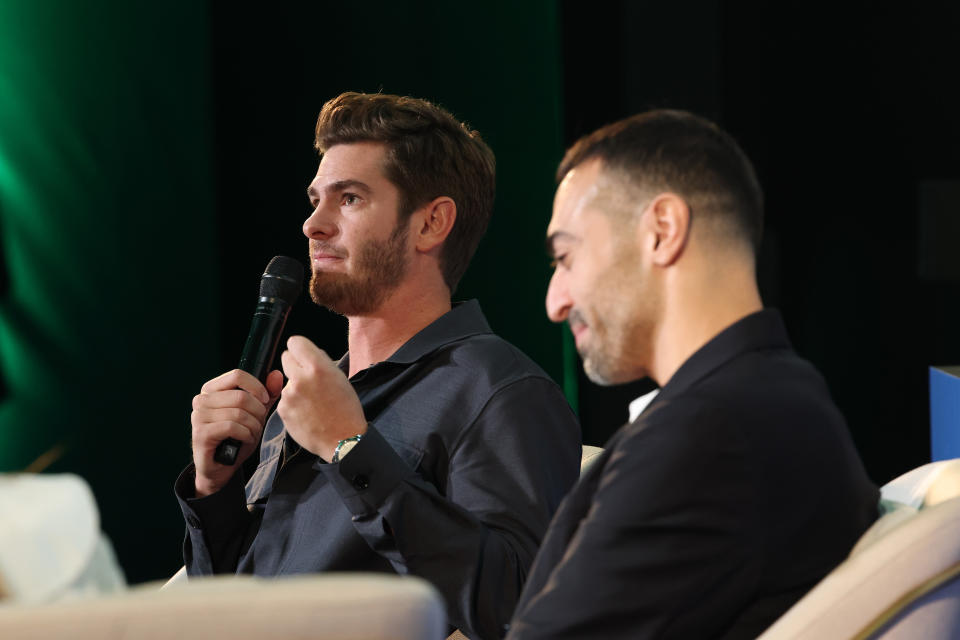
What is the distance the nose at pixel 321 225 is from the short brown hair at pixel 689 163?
703mm

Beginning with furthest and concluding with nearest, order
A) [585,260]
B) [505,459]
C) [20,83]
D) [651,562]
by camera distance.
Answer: [20,83] → [505,459] → [585,260] → [651,562]

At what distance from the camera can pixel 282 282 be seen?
1.67 meters

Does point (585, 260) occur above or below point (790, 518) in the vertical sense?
above

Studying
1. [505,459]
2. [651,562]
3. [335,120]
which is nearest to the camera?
[651,562]

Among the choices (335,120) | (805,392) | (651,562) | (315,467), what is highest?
(335,120)

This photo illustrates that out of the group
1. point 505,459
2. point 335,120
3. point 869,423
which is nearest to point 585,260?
point 505,459

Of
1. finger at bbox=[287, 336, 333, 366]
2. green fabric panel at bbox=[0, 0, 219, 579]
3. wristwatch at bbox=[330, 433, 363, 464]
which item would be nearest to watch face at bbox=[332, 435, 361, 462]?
wristwatch at bbox=[330, 433, 363, 464]

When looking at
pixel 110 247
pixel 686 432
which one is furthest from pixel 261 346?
pixel 110 247

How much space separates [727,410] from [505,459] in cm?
60

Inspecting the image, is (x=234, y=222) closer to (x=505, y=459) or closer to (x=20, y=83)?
(x=20, y=83)

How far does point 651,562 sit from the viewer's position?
91cm

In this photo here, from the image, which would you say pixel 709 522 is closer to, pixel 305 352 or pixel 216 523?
pixel 305 352

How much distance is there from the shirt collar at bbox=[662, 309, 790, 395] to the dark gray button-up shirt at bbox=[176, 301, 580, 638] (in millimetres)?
467

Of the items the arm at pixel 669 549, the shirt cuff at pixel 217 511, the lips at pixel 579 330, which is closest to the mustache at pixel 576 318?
the lips at pixel 579 330
